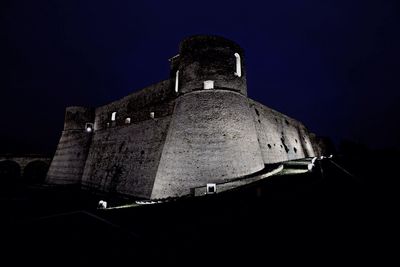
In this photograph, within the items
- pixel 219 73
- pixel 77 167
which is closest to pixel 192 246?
pixel 219 73

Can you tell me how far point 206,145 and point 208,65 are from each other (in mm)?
4618

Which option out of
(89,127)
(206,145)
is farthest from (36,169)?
(206,145)

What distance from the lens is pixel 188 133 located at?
1170 centimetres

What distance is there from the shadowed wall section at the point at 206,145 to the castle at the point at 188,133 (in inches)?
2.0

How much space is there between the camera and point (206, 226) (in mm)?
4176

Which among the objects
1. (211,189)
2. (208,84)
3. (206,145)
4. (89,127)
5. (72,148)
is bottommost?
(211,189)

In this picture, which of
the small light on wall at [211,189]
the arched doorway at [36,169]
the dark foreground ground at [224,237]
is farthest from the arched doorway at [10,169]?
the dark foreground ground at [224,237]

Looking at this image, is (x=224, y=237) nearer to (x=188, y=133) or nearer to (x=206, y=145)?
(x=206, y=145)

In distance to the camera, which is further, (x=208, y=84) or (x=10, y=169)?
(x=10, y=169)

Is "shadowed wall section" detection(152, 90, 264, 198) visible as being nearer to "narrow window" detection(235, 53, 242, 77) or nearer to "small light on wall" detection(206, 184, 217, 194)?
"small light on wall" detection(206, 184, 217, 194)

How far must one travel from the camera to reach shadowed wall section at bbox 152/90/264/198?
431 inches

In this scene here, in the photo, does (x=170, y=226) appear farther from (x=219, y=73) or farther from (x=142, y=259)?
(x=219, y=73)

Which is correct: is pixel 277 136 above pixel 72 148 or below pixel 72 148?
above

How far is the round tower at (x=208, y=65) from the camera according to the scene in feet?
40.3
